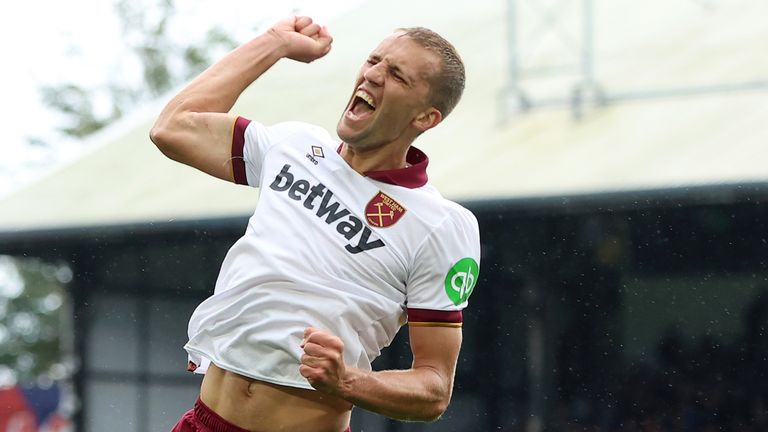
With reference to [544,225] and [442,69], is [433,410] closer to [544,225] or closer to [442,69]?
[442,69]

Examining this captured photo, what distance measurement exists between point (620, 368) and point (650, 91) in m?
2.92

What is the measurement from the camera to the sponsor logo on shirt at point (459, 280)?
336 cm

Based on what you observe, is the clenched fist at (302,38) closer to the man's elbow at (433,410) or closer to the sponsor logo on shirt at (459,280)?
the sponsor logo on shirt at (459,280)

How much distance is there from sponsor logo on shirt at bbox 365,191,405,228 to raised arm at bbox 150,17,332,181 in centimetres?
40

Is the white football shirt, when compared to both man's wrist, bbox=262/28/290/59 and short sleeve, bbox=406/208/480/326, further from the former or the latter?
man's wrist, bbox=262/28/290/59

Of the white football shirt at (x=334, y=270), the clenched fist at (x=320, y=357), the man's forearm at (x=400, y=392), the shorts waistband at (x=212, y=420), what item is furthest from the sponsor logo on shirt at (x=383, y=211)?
the shorts waistband at (x=212, y=420)

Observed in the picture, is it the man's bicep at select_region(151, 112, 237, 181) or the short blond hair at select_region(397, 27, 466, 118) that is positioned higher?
the short blond hair at select_region(397, 27, 466, 118)

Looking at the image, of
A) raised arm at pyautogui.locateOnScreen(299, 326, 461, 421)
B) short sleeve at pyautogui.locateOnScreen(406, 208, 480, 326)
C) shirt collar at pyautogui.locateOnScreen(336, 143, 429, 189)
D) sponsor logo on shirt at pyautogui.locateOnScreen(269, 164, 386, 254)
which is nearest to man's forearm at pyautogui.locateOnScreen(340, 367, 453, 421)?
raised arm at pyautogui.locateOnScreen(299, 326, 461, 421)

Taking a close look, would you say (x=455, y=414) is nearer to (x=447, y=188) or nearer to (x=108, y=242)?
(x=447, y=188)

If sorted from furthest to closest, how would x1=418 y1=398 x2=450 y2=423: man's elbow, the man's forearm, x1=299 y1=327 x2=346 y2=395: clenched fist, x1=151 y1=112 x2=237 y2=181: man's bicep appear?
x1=151 y1=112 x2=237 y2=181: man's bicep
x1=418 y1=398 x2=450 y2=423: man's elbow
the man's forearm
x1=299 y1=327 x2=346 y2=395: clenched fist

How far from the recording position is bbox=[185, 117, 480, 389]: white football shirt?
3.32 metres

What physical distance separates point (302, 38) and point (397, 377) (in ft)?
3.03

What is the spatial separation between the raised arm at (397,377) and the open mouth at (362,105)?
534 mm

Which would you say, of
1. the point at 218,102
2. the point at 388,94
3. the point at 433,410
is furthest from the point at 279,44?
the point at 433,410
